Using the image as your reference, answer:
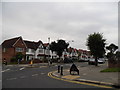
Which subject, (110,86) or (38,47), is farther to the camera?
(38,47)

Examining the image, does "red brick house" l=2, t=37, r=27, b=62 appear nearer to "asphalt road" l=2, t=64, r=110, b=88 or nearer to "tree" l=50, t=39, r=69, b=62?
"tree" l=50, t=39, r=69, b=62

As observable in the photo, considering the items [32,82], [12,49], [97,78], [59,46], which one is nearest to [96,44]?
[97,78]

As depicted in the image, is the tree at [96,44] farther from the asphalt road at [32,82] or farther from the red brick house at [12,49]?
the red brick house at [12,49]

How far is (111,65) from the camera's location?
62.8ft

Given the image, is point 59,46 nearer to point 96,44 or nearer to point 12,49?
point 12,49

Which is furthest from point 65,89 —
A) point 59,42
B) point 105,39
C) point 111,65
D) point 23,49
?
point 59,42

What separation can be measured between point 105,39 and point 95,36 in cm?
219

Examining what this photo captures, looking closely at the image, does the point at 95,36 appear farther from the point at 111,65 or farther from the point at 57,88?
the point at 57,88

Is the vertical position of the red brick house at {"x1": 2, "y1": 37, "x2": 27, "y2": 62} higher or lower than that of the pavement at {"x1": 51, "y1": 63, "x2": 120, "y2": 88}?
higher

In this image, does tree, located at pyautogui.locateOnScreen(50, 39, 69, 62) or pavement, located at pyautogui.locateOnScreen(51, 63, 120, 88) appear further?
tree, located at pyautogui.locateOnScreen(50, 39, 69, 62)

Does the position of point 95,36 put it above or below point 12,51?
above

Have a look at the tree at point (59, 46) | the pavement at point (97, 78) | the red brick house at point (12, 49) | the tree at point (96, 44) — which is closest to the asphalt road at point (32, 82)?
the pavement at point (97, 78)

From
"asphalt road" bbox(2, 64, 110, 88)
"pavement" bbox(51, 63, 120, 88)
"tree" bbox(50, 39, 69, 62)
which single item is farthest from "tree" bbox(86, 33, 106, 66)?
"tree" bbox(50, 39, 69, 62)

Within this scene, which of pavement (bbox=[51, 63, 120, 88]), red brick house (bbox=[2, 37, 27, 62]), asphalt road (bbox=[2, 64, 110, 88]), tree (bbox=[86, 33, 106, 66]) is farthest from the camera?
red brick house (bbox=[2, 37, 27, 62])
